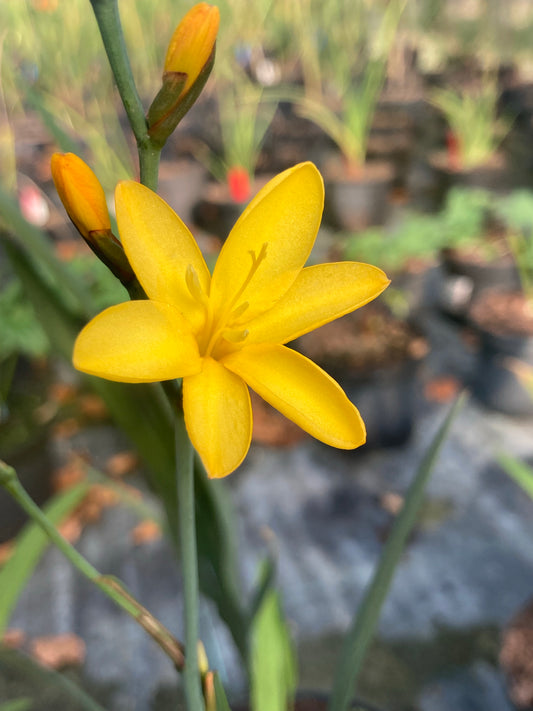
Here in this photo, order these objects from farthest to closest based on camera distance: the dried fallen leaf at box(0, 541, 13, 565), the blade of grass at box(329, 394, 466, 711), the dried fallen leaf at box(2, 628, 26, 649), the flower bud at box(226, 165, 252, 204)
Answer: the flower bud at box(226, 165, 252, 204)
the dried fallen leaf at box(0, 541, 13, 565)
the dried fallen leaf at box(2, 628, 26, 649)
the blade of grass at box(329, 394, 466, 711)

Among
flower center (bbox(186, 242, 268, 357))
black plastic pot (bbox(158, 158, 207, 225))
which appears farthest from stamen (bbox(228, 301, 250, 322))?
black plastic pot (bbox(158, 158, 207, 225))

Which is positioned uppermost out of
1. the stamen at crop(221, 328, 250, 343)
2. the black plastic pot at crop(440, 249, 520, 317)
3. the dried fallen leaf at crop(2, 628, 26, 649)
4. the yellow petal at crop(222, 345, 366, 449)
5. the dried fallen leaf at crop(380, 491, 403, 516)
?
the stamen at crop(221, 328, 250, 343)

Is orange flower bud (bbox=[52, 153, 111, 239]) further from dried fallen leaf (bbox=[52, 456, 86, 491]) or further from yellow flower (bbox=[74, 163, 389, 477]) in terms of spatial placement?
dried fallen leaf (bbox=[52, 456, 86, 491])

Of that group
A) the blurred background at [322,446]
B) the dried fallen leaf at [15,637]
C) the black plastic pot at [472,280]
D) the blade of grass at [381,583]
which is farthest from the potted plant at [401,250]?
the blade of grass at [381,583]

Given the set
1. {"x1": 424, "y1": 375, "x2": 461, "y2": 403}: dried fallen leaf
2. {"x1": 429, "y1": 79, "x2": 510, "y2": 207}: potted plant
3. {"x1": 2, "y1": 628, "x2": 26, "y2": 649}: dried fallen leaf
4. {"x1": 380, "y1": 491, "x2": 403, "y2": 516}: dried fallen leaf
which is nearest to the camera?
{"x1": 2, "y1": 628, "x2": 26, "y2": 649}: dried fallen leaf

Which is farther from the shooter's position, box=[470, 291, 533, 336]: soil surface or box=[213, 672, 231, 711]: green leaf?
box=[470, 291, 533, 336]: soil surface

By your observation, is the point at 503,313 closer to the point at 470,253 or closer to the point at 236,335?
the point at 470,253

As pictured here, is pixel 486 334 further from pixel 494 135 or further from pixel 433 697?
pixel 494 135
